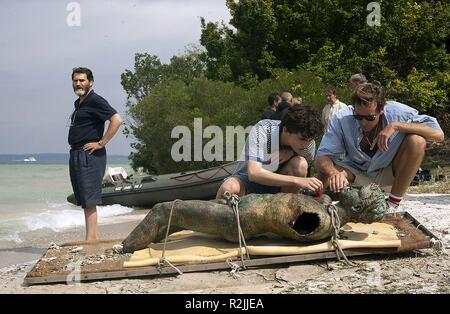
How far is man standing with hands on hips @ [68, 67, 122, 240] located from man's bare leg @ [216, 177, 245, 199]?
1634 mm

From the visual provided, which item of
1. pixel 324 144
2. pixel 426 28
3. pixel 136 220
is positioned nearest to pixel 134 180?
pixel 136 220

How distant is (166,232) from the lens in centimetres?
412

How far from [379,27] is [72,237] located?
15566 millimetres

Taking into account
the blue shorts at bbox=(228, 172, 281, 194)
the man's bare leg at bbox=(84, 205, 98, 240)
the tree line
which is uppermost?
the tree line

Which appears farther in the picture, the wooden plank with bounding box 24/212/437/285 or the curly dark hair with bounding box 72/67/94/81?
the curly dark hair with bounding box 72/67/94/81

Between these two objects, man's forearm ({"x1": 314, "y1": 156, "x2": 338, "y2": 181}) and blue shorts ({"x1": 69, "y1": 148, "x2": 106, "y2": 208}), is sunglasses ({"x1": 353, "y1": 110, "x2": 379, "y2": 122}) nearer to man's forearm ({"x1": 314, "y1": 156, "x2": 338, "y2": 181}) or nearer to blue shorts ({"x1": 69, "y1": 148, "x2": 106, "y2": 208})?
man's forearm ({"x1": 314, "y1": 156, "x2": 338, "y2": 181})

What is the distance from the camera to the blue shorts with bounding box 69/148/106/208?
546cm

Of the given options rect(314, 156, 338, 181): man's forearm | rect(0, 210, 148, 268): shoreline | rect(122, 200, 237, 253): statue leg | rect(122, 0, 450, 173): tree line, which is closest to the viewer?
rect(122, 200, 237, 253): statue leg

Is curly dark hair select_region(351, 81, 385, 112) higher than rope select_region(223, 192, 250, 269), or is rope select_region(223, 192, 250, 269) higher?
curly dark hair select_region(351, 81, 385, 112)

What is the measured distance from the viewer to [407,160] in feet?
14.4

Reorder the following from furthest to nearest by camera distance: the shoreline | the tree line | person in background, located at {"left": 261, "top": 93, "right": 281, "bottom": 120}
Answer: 1. the tree line
2. person in background, located at {"left": 261, "top": 93, "right": 281, "bottom": 120}
3. the shoreline

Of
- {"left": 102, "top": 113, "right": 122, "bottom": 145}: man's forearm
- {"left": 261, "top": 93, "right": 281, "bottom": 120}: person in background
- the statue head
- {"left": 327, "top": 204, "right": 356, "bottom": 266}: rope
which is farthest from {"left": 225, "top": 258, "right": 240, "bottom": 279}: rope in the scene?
{"left": 261, "top": 93, "right": 281, "bottom": 120}: person in background

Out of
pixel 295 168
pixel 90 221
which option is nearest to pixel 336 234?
pixel 295 168
